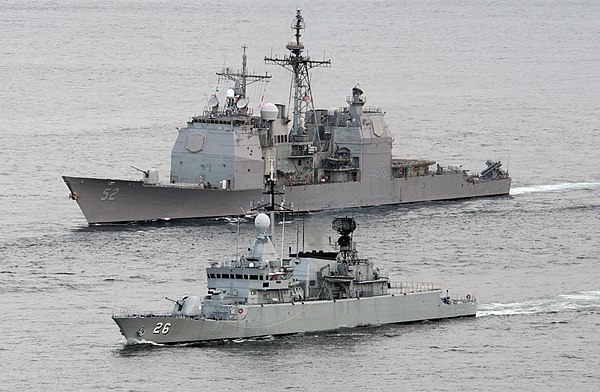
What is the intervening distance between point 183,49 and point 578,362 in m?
103

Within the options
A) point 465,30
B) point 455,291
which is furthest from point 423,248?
point 465,30

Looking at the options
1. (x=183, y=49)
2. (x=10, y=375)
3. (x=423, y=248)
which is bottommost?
Result: (x=10, y=375)

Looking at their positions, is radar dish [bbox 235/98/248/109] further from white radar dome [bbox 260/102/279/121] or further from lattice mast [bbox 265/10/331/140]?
lattice mast [bbox 265/10/331/140]

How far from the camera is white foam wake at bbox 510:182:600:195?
83.9 metres

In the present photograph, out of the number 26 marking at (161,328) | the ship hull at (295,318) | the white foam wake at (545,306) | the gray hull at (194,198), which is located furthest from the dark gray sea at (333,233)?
the gray hull at (194,198)

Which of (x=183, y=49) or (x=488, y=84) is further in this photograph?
(x=183, y=49)

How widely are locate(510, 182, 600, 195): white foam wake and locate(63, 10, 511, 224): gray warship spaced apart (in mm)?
865

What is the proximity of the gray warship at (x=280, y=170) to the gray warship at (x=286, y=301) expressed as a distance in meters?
17.8

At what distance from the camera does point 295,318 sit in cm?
5266

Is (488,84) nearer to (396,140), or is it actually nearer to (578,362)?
(396,140)

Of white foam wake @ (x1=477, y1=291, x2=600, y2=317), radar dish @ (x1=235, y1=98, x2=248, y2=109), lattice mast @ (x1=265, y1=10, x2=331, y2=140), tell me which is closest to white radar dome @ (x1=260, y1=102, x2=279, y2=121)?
radar dish @ (x1=235, y1=98, x2=248, y2=109)

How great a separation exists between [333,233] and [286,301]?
53.8 feet

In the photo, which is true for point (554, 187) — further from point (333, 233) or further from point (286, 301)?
point (286, 301)

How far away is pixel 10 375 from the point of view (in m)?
47.8
